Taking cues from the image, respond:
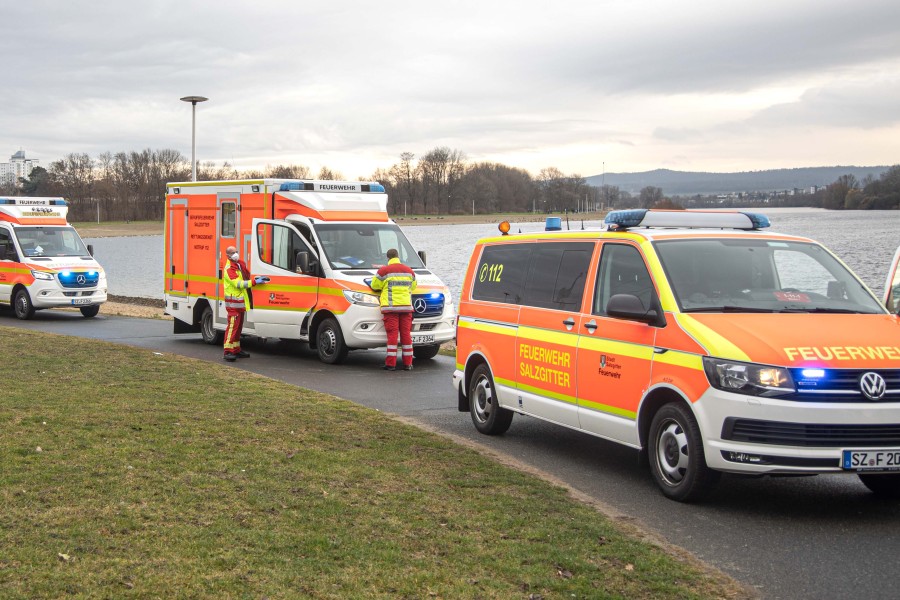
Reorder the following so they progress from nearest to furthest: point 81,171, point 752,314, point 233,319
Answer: point 752,314
point 233,319
point 81,171

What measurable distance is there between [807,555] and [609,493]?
195cm

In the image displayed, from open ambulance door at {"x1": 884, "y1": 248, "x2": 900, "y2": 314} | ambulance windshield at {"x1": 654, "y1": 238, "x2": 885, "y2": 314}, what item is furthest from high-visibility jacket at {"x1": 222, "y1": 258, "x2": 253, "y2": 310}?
open ambulance door at {"x1": 884, "y1": 248, "x2": 900, "y2": 314}

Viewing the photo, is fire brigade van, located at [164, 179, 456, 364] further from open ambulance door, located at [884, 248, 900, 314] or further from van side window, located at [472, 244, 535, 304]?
open ambulance door, located at [884, 248, 900, 314]

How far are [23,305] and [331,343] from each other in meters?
12.7

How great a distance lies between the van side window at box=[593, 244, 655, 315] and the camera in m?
8.10

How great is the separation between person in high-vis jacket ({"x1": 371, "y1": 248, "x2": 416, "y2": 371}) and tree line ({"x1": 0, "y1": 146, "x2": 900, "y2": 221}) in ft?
163

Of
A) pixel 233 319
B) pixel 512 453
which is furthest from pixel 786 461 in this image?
pixel 233 319

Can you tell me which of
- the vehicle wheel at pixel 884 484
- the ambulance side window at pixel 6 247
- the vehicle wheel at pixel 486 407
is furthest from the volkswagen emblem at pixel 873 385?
the ambulance side window at pixel 6 247

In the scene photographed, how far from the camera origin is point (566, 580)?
18.2ft

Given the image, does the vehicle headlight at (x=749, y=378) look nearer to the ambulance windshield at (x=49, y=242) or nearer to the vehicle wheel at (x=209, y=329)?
the vehicle wheel at (x=209, y=329)

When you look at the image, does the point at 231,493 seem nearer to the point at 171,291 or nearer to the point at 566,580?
the point at 566,580

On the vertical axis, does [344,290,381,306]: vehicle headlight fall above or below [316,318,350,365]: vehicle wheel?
above

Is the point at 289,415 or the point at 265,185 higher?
the point at 265,185

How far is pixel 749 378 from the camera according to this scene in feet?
22.4
